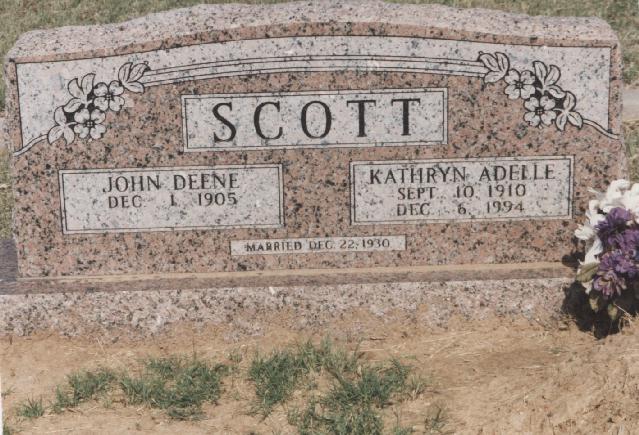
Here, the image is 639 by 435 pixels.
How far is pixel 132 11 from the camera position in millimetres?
10852

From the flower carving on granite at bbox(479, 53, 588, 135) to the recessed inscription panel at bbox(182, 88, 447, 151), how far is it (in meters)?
0.29

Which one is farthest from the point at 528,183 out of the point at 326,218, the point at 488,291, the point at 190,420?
the point at 190,420

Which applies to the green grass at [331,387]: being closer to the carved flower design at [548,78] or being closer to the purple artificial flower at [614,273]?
the purple artificial flower at [614,273]

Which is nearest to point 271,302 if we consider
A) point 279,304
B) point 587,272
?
point 279,304

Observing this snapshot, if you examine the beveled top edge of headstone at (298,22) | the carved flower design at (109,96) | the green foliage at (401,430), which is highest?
the beveled top edge of headstone at (298,22)

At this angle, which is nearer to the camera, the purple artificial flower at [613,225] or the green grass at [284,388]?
the green grass at [284,388]

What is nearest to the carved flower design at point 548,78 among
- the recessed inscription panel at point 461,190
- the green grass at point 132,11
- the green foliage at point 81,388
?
the recessed inscription panel at point 461,190

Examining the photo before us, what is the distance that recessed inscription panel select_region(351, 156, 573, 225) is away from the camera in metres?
4.83

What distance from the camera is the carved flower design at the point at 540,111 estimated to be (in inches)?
188

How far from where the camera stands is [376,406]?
3965 millimetres

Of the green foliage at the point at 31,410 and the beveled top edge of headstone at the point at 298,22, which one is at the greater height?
the beveled top edge of headstone at the point at 298,22

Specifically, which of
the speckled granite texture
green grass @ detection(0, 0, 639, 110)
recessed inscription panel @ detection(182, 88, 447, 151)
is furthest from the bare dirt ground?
green grass @ detection(0, 0, 639, 110)

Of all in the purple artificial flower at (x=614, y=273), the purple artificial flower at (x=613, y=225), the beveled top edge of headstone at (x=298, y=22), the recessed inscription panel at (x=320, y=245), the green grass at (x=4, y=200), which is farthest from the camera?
the green grass at (x=4, y=200)

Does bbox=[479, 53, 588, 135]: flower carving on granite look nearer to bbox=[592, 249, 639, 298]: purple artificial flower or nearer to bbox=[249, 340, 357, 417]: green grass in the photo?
bbox=[592, 249, 639, 298]: purple artificial flower
